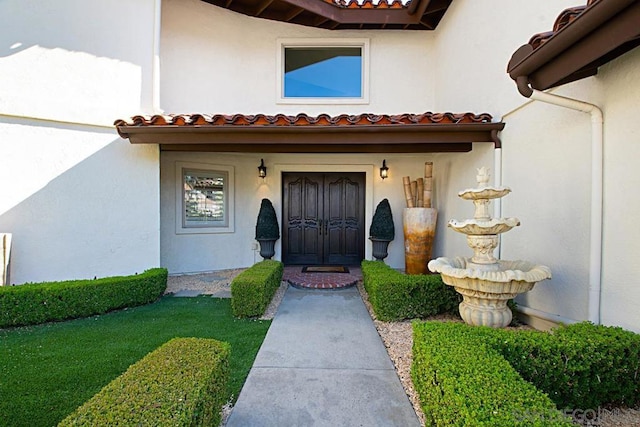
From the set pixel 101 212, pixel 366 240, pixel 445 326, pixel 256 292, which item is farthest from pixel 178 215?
pixel 445 326

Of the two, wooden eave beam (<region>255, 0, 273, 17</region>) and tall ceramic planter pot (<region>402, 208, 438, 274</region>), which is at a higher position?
wooden eave beam (<region>255, 0, 273, 17</region>)

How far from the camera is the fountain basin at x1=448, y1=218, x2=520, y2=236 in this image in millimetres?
3562

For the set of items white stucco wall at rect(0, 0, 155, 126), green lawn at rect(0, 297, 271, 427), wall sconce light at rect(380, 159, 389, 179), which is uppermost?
white stucco wall at rect(0, 0, 155, 126)

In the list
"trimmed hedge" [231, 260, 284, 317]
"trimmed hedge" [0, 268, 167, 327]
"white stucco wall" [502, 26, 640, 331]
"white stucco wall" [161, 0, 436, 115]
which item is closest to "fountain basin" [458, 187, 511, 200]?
"white stucco wall" [502, 26, 640, 331]

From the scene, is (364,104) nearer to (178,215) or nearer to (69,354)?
(178,215)

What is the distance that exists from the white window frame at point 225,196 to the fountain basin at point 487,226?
6.07 meters

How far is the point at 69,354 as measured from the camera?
145 inches

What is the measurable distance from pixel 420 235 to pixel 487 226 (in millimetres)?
3366

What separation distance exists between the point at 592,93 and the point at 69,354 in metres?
6.73

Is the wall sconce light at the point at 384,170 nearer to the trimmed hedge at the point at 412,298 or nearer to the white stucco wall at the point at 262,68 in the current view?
the white stucco wall at the point at 262,68

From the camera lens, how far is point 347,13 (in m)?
7.53

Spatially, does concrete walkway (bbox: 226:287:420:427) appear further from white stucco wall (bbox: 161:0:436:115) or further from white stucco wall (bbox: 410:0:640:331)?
white stucco wall (bbox: 161:0:436:115)

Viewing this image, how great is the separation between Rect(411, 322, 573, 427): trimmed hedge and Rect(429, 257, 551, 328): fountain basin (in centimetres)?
82

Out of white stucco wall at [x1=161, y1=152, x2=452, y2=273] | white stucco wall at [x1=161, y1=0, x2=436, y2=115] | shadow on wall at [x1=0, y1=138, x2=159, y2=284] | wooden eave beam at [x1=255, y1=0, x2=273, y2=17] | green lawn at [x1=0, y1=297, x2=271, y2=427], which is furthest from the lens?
white stucco wall at [x1=161, y1=152, x2=452, y2=273]
